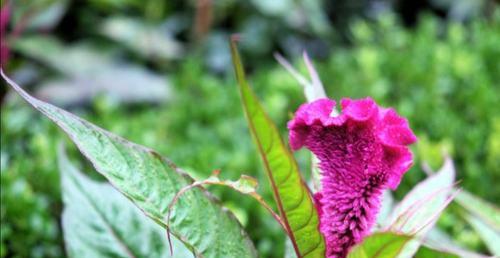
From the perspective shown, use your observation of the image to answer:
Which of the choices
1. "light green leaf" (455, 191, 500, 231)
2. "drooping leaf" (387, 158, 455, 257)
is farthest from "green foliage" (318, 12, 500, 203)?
"drooping leaf" (387, 158, 455, 257)

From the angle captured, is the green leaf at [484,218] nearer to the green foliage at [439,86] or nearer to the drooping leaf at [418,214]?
the drooping leaf at [418,214]

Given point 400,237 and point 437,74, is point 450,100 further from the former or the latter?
point 400,237

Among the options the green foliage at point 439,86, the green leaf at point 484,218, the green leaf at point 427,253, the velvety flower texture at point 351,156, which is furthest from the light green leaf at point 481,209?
the green foliage at point 439,86

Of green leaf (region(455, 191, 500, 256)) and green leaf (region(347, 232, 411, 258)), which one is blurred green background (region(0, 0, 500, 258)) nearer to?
green leaf (region(455, 191, 500, 256))

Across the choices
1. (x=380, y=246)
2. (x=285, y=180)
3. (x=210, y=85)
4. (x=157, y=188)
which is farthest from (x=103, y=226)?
(x=210, y=85)

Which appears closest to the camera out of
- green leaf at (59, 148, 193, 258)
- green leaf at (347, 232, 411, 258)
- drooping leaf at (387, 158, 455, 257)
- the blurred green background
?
green leaf at (347, 232, 411, 258)
